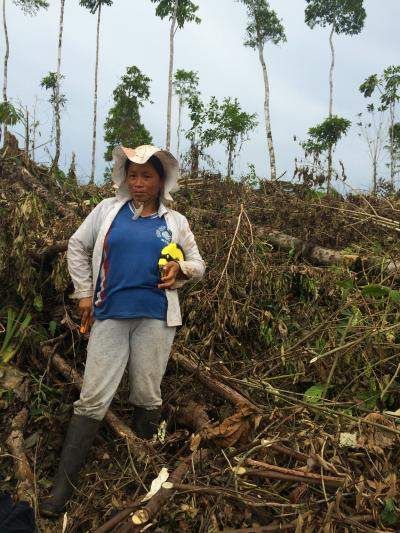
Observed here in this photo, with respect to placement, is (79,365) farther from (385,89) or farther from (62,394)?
(385,89)

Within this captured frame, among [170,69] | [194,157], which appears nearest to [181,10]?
[170,69]

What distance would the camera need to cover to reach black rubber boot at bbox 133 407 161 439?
2.59 m

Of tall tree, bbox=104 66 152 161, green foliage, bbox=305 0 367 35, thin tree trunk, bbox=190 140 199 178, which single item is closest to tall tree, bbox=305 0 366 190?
green foliage, bbox=305 0 367 35

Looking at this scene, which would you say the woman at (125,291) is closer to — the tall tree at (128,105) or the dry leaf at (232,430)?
the dry leaf at (232,430)

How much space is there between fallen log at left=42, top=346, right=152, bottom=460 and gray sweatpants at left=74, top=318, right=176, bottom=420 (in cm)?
21

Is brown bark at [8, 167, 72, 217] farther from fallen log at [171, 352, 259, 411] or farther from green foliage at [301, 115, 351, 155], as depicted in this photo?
green foliage at [301, 115, 351, 155]

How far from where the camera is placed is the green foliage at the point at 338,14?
82.5 feet

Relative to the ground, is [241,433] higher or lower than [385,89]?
lower

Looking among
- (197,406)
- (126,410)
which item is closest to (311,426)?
(197,406)

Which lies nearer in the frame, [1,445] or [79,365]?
[1,445]

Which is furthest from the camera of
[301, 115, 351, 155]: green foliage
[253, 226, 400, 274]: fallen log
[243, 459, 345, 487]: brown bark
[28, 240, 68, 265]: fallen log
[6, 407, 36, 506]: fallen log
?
[301, 115, 351, 155]: green foliage

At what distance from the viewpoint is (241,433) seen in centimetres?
244

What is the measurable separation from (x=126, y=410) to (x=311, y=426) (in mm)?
1147

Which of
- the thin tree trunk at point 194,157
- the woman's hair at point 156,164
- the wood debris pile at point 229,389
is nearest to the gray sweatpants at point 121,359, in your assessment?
the wood debris pile at point 229,389
